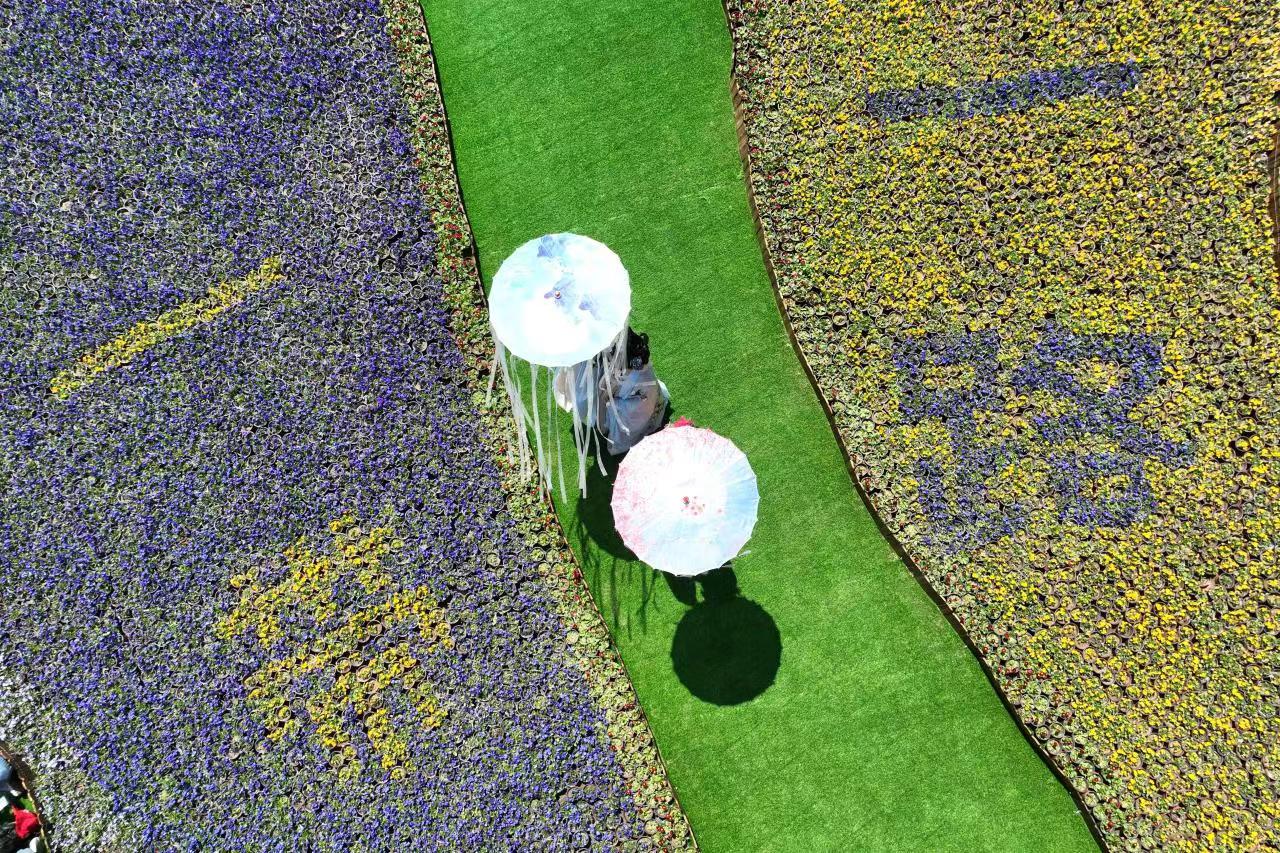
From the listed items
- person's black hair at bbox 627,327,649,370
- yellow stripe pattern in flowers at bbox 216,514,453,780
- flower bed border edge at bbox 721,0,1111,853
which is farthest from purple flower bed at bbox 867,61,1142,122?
yellow stripe pattern in flowers at bbox 216,514,453,780

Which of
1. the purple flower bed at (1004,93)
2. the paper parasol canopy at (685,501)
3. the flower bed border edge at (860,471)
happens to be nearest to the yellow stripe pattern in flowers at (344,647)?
the paper parasol canopy at (685,501)

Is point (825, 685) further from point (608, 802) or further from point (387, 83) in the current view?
point (387, 83)

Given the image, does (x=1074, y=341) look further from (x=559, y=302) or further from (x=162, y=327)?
(x=162, y=327)

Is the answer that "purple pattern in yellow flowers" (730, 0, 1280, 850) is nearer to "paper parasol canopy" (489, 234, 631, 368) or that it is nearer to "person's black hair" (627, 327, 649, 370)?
"person's black hair" (627, 327, 649, 370)

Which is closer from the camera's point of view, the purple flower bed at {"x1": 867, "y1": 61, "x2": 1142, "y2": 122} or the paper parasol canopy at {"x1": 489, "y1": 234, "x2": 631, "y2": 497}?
the paper parasol canopy at {"x1": 489, "y1": 234, "x2": 631, "y2": 497}

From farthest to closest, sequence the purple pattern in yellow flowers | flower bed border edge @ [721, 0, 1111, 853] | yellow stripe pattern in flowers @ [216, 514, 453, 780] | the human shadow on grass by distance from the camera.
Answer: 1. the human shadow on grass
2. flower bed border edge @ [721, 0, 1111, 853]
3. the purple pattern in yellow flowers
4. yellow stripe pattern in flowers @ [216, 514, 453, 780]

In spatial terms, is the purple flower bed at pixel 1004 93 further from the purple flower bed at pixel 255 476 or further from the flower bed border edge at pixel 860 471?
the purple flower bed at pixel 255 476

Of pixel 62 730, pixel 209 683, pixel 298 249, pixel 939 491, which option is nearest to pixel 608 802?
pixel 209 683

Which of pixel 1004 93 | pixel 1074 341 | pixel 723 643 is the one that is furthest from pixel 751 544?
pixel 1004 93
